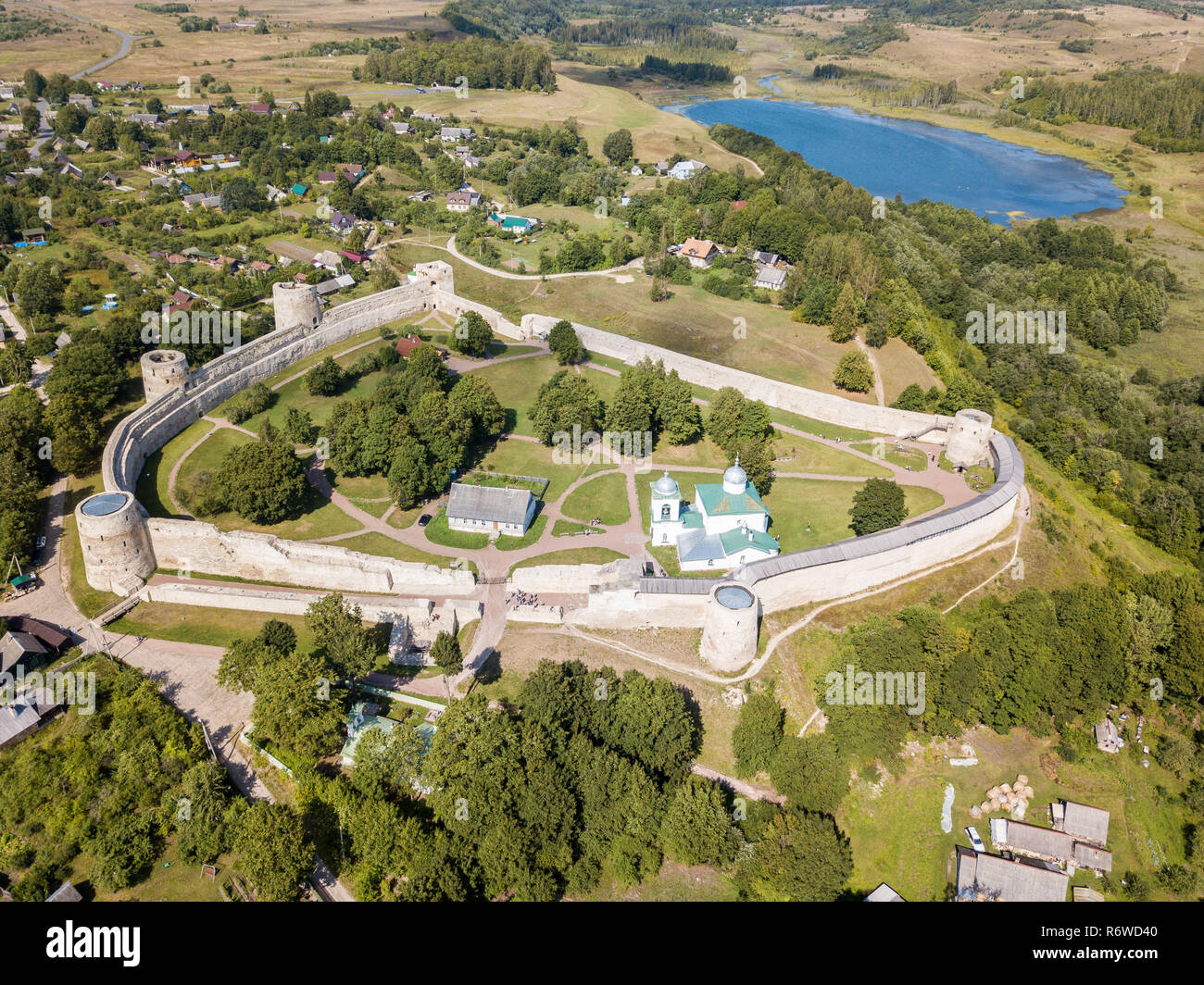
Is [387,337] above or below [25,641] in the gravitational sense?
above

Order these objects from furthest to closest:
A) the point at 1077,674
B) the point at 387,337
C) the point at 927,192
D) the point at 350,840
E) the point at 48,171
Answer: the point at 927,192 → the point at 48,171 → the point at 387,337 → the point at 1077,674 → the point at 350,840

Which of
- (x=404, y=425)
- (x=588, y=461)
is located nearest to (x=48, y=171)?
(x=404, y=425)

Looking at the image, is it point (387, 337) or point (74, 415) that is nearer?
point (74, 415)

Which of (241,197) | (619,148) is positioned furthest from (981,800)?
(619,148)

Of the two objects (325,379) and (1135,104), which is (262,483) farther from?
(1135,104)

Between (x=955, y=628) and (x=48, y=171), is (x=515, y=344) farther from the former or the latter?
(x=48, y=171)

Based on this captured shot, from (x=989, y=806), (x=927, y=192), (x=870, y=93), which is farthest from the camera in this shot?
(x=870, y=93)
